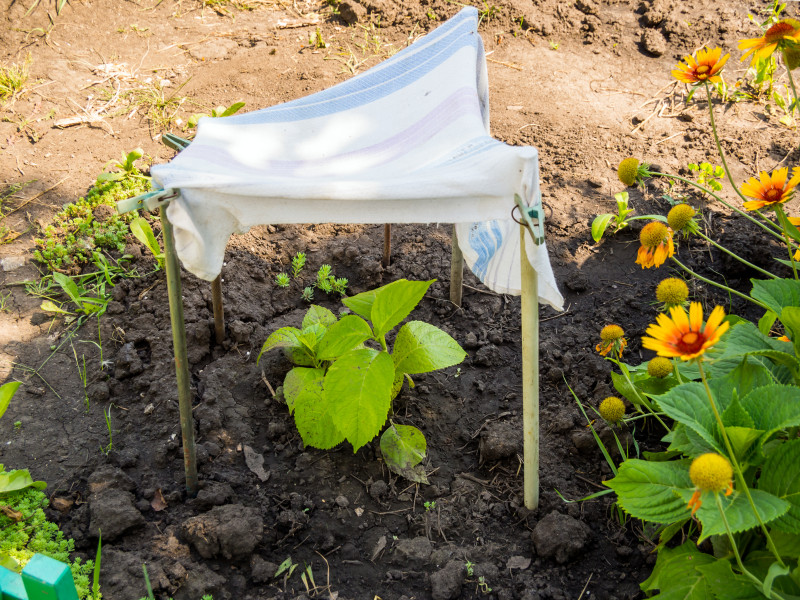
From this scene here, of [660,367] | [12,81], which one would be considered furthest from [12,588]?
[12,81]

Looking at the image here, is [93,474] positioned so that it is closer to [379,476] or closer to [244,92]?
[379,476]

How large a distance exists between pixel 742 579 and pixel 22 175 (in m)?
3.45

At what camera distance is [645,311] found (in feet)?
8.97

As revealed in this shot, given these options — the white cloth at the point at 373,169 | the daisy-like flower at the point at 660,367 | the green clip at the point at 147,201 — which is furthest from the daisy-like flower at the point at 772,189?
the green clip at the point at 147,201

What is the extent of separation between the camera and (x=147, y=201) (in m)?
1.45

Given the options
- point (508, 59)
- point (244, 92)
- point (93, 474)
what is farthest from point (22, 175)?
point (508, 59)

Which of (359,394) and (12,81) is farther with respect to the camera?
(12,81)

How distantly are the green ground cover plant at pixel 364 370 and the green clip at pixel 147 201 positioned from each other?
688 mm

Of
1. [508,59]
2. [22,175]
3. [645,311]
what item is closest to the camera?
[645,311]

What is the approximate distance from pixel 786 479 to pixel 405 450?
3.55 feet

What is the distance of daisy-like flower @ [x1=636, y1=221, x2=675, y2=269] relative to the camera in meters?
1.88

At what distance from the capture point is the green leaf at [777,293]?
1860mm

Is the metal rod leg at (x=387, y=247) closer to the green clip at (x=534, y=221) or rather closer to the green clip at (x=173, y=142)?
the green clip at (x=173, y=142)

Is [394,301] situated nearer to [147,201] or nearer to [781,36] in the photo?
[147,201]
